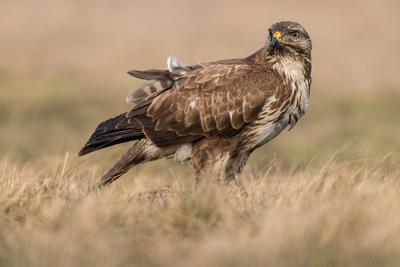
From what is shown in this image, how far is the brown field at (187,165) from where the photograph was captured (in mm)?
4980

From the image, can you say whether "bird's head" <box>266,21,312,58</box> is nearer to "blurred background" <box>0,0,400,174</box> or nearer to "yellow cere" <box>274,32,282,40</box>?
"yellow cere" <box>274,32,282,40</box>

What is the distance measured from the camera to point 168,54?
1681 cm

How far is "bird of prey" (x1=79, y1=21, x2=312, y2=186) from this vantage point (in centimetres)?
714

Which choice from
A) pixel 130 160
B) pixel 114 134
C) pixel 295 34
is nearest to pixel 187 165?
pixel 130 160

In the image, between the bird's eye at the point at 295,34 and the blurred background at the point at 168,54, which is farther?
the blurred background at the point at 168,54

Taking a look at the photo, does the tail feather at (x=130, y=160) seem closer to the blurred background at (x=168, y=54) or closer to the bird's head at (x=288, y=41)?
the bird's head at (x=288, y=41)

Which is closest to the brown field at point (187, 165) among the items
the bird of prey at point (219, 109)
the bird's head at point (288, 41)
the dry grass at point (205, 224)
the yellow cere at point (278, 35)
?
the dry grass at point (205, 224)

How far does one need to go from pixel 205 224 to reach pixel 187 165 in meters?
5.10

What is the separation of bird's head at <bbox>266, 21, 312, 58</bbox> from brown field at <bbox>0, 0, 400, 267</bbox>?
2.61ft

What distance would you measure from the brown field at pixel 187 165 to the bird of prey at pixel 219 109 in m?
0.26

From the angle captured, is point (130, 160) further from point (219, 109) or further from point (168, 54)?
point (168, 54)

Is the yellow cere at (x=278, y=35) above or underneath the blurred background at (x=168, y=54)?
above

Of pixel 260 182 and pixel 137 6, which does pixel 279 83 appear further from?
pixel 137 6

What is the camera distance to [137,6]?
1903 centimetres
